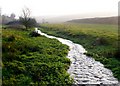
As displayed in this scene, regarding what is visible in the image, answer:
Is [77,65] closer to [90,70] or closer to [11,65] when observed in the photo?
[90,70]

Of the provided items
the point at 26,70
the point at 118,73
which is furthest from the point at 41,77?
the point at 118,73

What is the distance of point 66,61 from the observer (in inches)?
947

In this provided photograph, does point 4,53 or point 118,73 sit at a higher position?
point 4,53

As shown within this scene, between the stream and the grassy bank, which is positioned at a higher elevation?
the grassy bank

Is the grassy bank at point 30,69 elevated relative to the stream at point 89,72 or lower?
elevated

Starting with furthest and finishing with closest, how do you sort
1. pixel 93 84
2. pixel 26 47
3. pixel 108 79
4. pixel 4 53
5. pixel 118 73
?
pixel 26 47 → pixel 4 53 → pixel 118 73 → pixel 108 79 → pixel 93 84

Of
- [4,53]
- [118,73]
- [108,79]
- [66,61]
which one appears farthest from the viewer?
[66,61]

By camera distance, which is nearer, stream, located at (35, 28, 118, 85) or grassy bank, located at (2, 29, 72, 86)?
grassy bank, located at (2, 29, 72, 86)

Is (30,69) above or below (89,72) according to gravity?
above

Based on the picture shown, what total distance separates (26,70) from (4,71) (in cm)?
180

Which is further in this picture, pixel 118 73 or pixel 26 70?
pixel 118 73

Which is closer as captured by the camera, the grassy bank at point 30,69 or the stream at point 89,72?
the grassy bank at point 30,69

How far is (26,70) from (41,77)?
1.79 meters

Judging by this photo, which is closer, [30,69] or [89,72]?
[30,69]
